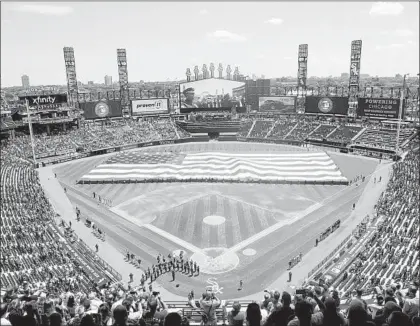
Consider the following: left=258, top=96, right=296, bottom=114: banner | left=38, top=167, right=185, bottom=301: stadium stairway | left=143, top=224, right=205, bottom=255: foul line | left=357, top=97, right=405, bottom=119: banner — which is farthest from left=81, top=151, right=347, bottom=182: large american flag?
left=258, top=96, right=296, bottom=114: banner

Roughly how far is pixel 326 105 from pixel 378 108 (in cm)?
1265

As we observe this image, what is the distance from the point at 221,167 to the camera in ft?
187

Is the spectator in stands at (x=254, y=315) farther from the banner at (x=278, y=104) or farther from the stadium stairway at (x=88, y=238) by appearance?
the banner at (x=278, y=104)

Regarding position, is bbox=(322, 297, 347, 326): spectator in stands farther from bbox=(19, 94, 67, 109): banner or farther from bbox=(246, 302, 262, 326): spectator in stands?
bbox=(19, 94, 67, 109): banner

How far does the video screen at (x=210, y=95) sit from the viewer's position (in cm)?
8981

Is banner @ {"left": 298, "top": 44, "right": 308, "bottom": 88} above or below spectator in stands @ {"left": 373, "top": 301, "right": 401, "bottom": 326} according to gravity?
above

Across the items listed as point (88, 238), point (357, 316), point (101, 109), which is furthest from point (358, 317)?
point (101, 109)

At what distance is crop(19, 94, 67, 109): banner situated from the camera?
75250 mm

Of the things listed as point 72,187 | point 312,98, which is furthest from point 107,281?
point 312,98

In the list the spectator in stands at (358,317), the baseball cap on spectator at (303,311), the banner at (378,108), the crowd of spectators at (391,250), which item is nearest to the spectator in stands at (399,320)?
the spectator in stands at (358,317)

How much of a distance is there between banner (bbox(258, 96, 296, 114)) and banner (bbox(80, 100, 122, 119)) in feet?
121

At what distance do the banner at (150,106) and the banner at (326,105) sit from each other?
119 feet

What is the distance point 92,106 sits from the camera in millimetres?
85188

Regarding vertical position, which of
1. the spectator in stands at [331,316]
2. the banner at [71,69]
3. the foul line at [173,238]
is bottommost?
the foul line at [173,238]
